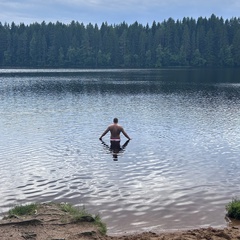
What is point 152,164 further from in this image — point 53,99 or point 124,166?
point 53,99

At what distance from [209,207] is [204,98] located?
4818cm

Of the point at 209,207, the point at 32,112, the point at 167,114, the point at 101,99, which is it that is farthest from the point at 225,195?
the point at 101,99

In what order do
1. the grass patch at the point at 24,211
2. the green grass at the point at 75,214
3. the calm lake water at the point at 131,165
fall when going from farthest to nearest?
the calm lake water at the point at 131,165
the grass patch at the point at 24,211
the green grass at the point at 75,214

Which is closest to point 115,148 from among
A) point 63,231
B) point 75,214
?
point 75,214

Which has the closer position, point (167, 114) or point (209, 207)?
point (209, 207)

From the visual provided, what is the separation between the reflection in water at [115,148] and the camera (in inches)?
1042

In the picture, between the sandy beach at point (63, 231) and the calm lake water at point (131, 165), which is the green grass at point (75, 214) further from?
the calm lake water at point (131, 165)

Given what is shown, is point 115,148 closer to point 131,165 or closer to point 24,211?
point 131,165

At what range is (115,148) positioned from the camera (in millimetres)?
28297

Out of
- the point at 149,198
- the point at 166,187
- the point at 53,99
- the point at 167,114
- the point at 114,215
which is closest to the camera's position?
the point at 114,215

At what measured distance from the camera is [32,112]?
156 ft

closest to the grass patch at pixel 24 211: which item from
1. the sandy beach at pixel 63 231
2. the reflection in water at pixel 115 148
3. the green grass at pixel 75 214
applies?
the green grass at pixel 75 214

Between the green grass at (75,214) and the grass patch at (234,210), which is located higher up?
the green grass at (75,214)

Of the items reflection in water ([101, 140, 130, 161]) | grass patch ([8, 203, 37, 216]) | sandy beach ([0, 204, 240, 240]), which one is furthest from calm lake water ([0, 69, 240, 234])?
grass patch ([8, 203, 37, 216])
